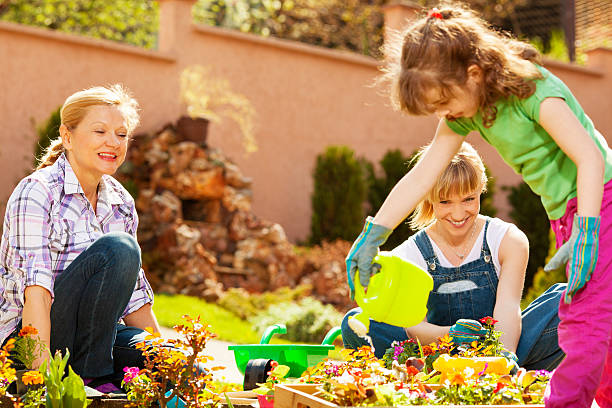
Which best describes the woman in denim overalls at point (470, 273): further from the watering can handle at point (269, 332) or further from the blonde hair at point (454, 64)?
the blonde hair at point (454, 64)

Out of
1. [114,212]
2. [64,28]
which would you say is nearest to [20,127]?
[64,28]

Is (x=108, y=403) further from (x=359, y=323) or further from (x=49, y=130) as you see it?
(x=49, y=130)

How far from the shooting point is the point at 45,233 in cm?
274

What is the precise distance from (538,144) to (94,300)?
1.48 m

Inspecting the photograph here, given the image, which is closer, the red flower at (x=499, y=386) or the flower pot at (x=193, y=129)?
the red flower at (x=499, y=386)

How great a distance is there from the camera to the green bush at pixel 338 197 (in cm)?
967

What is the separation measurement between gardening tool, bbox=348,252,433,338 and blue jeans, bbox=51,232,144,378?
34.3 inches

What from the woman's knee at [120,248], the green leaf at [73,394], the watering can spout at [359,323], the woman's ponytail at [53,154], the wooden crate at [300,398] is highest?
the woman's ponytail at [53,154]

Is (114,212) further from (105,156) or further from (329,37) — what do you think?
(329,37)

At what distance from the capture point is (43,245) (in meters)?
2.71

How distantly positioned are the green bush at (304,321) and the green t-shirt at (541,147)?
4.57m

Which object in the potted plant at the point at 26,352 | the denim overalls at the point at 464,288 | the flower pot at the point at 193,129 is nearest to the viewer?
the potted plant at the point at 26,352

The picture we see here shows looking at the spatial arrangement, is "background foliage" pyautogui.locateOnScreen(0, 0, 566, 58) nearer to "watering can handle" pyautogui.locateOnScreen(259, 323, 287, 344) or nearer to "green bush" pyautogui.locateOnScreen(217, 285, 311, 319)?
"green bush" pyautogui.locateOnScreen(217, 285, 311, 319)

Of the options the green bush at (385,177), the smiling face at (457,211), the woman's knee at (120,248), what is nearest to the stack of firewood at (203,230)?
the green bush at (385,177)
